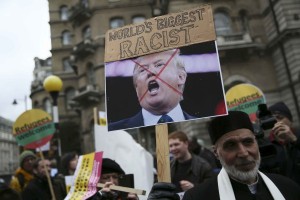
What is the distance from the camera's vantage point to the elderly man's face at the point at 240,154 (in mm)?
2486

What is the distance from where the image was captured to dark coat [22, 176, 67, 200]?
5.16 m

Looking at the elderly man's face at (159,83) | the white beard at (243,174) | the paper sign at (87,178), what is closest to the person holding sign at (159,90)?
the elderly man's face at (159,83)

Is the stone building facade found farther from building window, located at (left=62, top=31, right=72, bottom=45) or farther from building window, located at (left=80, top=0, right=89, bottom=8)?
building window, located at (left=80, top=0, right=89, bottom=8)

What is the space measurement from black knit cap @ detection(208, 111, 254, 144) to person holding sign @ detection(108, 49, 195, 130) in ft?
0.94

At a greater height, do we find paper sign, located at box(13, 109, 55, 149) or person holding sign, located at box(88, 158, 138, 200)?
paper sign, located at box(13, 109, 55, 149)

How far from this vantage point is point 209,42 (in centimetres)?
304

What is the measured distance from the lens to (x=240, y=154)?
2512 millimetres

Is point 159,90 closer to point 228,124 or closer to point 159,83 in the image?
point 159,83

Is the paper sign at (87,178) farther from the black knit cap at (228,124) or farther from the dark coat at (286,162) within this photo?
the dark coat at (286,162)

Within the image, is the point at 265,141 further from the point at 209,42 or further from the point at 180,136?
the point at 180,136

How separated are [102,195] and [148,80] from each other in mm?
1080

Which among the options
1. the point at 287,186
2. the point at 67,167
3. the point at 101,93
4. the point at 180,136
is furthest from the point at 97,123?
the point at 101,93

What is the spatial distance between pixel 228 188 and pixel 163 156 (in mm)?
566

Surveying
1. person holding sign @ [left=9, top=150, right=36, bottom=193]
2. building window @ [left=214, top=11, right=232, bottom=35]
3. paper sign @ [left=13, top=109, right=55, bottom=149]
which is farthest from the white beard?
building window @ [left=214, top=11, right=232, bottom=35]
